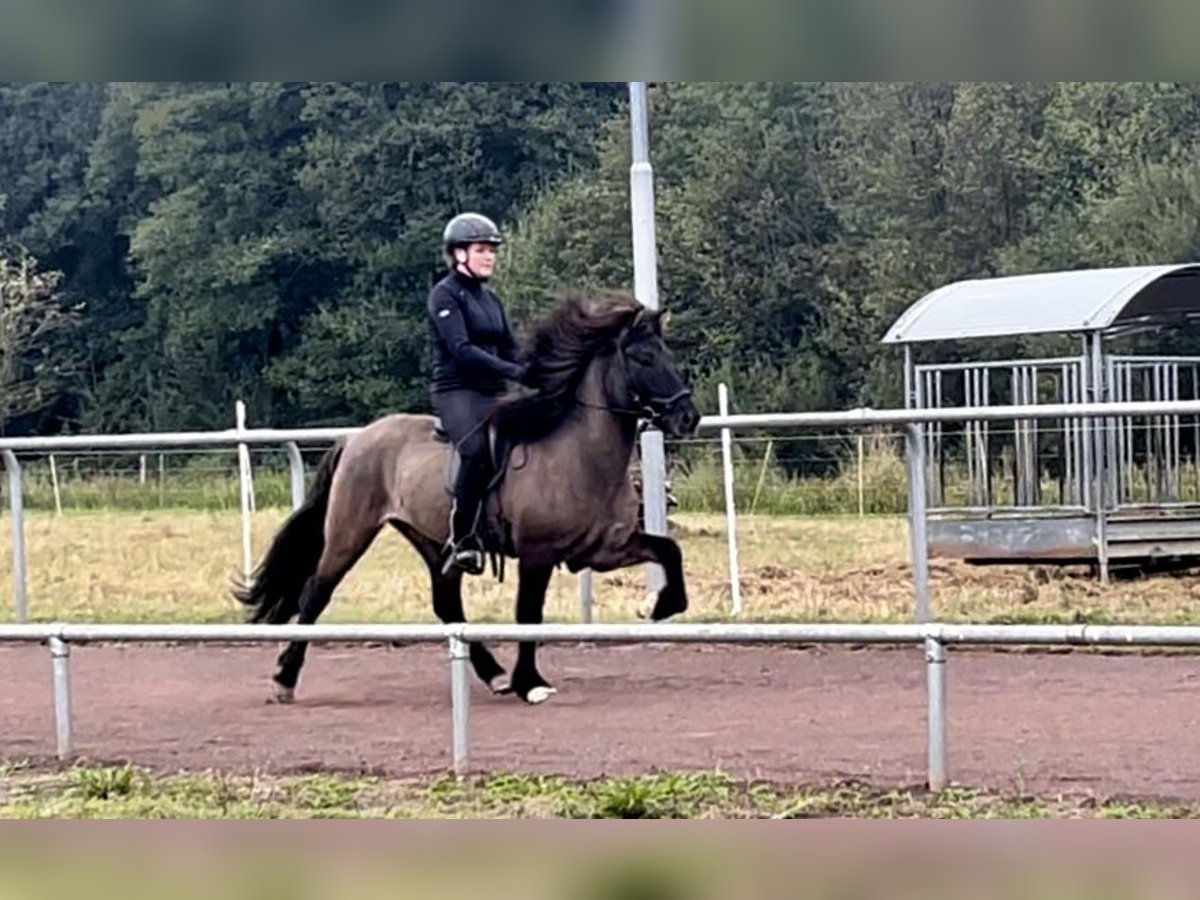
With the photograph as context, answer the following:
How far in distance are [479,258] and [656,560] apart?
1.55 metres

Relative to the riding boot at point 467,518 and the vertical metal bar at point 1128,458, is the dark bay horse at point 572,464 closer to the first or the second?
the riding boot at point 467,518

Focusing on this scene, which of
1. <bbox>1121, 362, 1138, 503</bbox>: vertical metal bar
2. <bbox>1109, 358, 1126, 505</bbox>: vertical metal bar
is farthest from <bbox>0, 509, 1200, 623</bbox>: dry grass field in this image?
<bbox>1121, 362, 1138, 503</bbox>: vertical metal bar

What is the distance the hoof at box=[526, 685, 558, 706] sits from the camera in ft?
27.9

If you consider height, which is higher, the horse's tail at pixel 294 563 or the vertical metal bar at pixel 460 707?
the horse's tail at pixel 294 563

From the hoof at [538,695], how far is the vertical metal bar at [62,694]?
82.0 inches

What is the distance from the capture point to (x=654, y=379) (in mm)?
8445

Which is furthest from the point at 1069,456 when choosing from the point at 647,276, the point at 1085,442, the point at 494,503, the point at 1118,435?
the point at 494,503

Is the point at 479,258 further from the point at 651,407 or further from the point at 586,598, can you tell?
the point at 586,598

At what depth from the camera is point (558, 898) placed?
3.54 m

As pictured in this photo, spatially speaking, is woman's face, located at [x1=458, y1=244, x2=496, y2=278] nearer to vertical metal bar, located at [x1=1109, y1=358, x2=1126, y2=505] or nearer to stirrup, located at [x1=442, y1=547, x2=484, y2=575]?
stirrup, located at [x1=442, y1=547, x2=484, y2=575]

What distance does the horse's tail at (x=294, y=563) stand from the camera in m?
9.29

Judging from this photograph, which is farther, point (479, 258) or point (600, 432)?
point (600, 432)

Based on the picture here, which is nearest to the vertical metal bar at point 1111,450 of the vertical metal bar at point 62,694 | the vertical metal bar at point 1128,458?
the vertical metal bar at point 1128,458

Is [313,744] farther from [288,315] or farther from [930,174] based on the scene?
[288,315]
